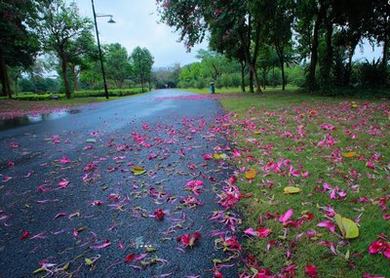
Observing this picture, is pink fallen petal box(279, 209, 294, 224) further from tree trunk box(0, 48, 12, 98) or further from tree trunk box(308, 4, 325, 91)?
tree trunk box(0, 48, 12, 98)

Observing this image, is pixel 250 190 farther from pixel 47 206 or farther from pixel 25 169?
pixel 25 169

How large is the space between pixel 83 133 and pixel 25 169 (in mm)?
3008

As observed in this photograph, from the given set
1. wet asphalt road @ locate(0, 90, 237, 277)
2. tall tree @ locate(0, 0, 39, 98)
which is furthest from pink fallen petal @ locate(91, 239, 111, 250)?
tall tree @ locate(0, 0, 39, 98)

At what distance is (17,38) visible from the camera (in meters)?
23.5

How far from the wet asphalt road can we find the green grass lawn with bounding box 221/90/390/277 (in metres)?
0.36

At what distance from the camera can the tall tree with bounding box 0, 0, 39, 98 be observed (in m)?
17.7

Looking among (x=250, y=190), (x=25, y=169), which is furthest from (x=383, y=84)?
(x=25, y=169)

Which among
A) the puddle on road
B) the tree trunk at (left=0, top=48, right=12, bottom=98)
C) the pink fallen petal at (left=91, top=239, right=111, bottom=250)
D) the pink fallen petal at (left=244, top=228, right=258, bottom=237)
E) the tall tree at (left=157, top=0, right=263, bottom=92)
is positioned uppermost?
the tall tree at (left=157, top=0, right=263, bottom=92)

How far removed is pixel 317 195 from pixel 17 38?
89.2 ft

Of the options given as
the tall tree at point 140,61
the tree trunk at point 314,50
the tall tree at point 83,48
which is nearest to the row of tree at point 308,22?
the tree trunk at point 314,50

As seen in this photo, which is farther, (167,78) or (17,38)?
(167,78)

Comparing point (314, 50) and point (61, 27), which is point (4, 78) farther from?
point (314, 50)

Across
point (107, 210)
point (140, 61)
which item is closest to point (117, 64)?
point (140, 61)

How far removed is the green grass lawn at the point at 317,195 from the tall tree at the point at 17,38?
701 inches
